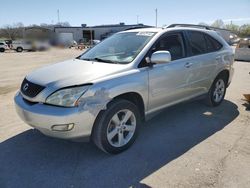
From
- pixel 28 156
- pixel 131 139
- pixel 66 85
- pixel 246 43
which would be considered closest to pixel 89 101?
pixel 66 85

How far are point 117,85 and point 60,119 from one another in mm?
856

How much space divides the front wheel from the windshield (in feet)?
6.93

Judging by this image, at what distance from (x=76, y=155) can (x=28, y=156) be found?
26.1 inches

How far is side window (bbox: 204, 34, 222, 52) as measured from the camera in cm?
536

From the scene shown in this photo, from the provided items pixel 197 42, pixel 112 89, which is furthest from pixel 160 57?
pixel 197 42

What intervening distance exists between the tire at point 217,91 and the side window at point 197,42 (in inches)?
33.4

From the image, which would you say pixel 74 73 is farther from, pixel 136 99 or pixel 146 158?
pixel 146 158

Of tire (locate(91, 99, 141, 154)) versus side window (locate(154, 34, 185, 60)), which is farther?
side window (locate(154, 34, 185, 60))

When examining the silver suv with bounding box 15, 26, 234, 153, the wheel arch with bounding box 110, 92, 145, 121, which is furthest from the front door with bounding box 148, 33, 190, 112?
the wheel arch with bounding box 110, 92, 145, 121

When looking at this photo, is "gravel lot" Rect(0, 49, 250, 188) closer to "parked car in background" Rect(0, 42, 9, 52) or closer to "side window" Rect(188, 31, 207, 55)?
"side window" Rect(188, 31, 207, 55)

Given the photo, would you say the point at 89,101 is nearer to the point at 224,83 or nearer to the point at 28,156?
the point at 28,156

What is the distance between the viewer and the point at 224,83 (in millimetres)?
5941

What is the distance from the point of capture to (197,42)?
505 cm

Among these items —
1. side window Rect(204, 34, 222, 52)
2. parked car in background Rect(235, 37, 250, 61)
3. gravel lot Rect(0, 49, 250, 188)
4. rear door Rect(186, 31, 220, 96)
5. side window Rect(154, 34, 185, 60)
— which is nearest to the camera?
gravel lot Rect(0, 49, 250, 188)
